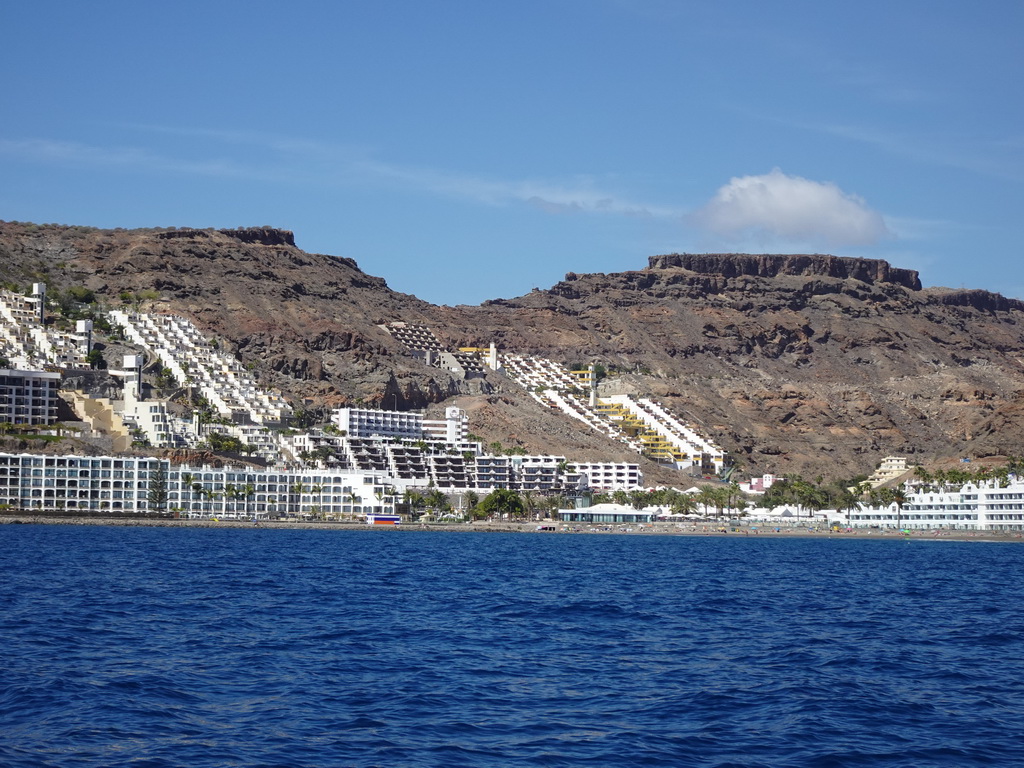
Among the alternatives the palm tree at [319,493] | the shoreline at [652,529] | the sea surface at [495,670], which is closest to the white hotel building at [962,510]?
the shoreline at [652,529]

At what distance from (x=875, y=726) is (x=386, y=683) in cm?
1320

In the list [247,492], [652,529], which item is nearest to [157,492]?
[247,492]

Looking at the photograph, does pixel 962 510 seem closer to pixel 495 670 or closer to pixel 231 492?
pixel 231 492

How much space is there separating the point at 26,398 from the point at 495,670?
16393 centimetres

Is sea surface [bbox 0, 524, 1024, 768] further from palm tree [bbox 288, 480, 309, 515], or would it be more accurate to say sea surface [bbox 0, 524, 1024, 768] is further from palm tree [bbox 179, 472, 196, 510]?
palm tree [bbox 288, 480, 309, 515]

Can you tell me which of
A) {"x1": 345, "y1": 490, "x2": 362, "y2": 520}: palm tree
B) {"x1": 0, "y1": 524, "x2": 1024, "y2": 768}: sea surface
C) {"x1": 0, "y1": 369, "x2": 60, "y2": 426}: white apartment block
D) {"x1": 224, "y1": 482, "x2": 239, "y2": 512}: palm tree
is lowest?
{"x1": 0, "y1": 524, "x2": 1024, "y2": 768}: sea surface

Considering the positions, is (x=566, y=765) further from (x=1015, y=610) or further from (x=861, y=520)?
(x=861, y=520)

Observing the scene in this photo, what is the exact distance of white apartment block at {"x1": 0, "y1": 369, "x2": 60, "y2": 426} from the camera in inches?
7426

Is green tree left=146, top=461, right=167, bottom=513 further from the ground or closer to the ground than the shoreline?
further from the ground

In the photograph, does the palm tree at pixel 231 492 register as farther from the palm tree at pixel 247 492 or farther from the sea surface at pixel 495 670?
the sea surface at pixel 495 670

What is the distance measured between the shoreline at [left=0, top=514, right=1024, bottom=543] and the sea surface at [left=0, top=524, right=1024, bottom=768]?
94.8 metres

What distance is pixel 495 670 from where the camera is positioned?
136ft

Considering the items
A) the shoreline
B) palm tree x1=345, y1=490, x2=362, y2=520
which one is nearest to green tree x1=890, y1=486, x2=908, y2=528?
the shoreline

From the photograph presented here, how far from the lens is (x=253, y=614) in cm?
5491
